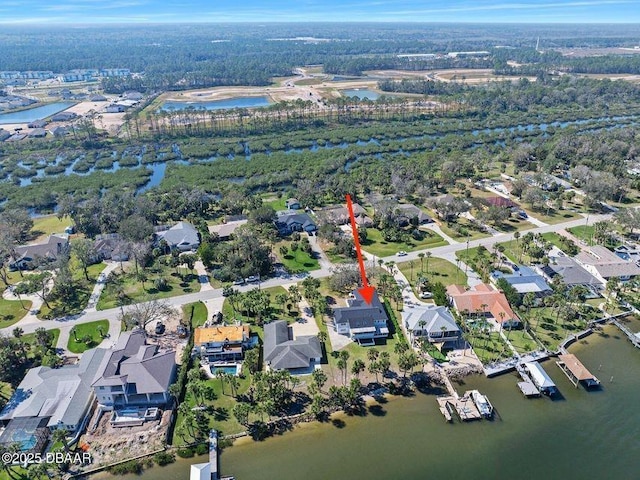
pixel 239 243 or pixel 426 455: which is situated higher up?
pixel 239 243

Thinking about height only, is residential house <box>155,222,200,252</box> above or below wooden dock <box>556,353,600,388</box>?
above

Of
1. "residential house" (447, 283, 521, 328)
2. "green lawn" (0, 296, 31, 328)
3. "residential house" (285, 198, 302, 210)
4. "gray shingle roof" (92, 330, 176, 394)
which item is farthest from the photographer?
"residential house" (285, 198, 302, 210)

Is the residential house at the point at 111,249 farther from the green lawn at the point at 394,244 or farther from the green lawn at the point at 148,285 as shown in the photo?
the green lawn at the point at 394,244

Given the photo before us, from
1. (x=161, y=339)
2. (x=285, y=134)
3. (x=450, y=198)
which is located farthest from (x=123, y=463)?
(x=285, y=134)

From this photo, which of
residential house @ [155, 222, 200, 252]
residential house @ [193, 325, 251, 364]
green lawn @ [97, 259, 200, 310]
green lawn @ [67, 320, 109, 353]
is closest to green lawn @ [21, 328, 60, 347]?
green lawn @ [67, 320, 109, 353]

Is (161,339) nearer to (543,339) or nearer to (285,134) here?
(543,339)

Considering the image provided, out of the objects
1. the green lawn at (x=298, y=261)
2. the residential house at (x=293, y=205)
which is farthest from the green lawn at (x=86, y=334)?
the residential house at (x=293, y=205)

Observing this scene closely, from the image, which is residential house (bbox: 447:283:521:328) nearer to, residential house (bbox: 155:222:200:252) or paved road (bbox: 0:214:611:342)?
paved road (bbox: 0:214:611:342)
